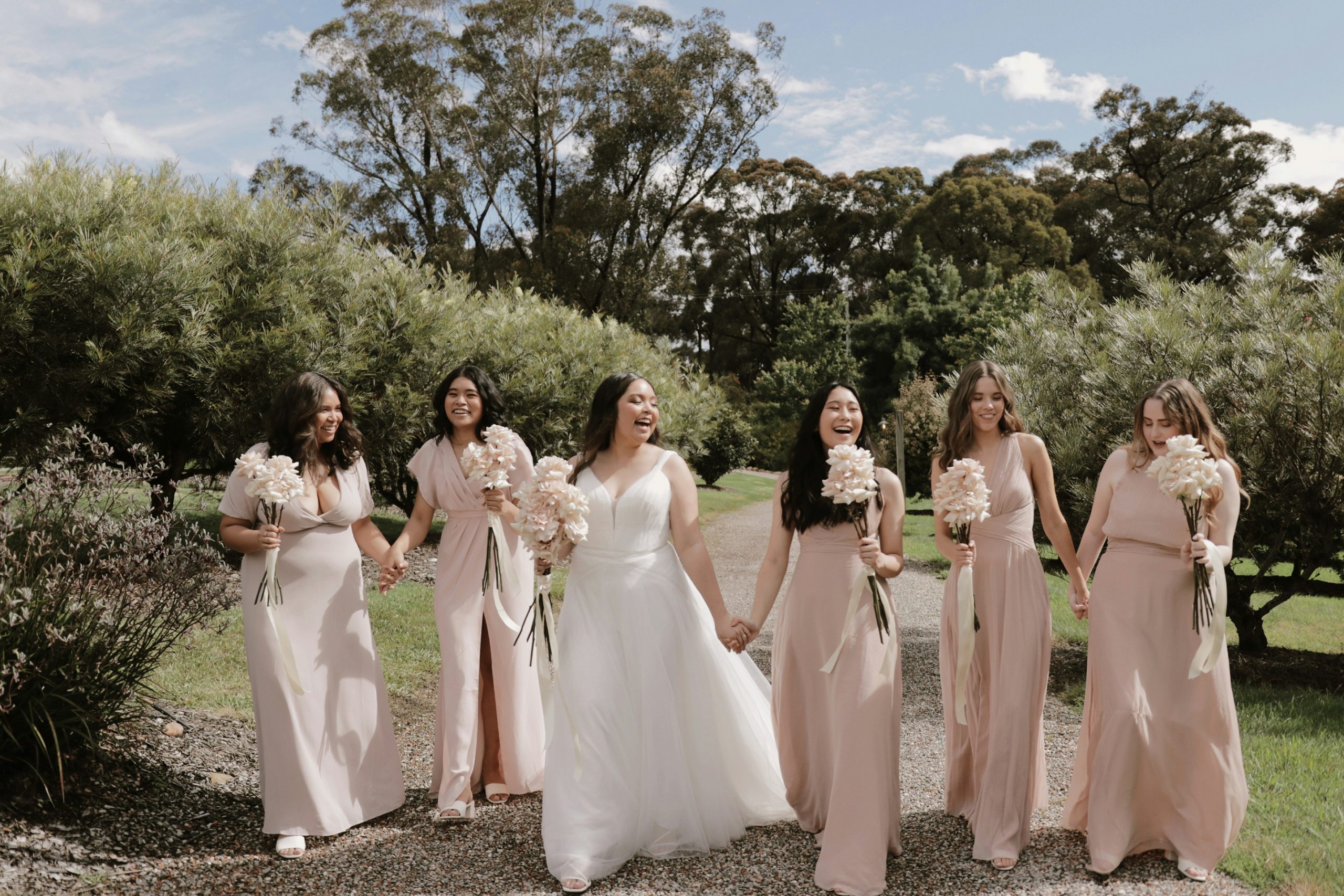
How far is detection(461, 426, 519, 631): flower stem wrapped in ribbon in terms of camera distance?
14.9 ft

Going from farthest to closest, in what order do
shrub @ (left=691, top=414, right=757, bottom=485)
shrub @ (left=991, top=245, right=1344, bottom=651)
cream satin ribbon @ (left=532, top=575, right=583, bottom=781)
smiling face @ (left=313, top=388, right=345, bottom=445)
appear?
shrub @ (left=691, top=414, right=757, bottom=485), shrub @ (left=991, top=245, right=1344, bottom=651), smiling face @ (left=313, top=388, right=345, bottom=445), cream satin ribbon @ (left=532, top=575, right=583, bottom=781)

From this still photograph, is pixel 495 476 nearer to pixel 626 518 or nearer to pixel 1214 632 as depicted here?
pixel 626 518

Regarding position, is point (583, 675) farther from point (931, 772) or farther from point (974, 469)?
point (931, 772)

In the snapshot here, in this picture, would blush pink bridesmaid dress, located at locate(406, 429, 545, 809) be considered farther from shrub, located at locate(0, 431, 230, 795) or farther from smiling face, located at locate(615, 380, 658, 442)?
Result: shrub, located at locate(0, 431, 230, 795)

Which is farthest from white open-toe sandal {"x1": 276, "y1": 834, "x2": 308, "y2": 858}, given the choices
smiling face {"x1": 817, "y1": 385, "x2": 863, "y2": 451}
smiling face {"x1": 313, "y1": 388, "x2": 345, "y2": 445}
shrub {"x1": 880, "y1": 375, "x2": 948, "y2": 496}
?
shrub {"x1": 880, "y1": 375, "x2": 948, "y2": 496}

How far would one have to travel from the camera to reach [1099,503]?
4.46 meters

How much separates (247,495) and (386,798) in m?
1.71

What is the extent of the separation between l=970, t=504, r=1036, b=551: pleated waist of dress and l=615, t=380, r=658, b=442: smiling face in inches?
64.2

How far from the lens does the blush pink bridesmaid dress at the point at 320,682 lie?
439 centimetres

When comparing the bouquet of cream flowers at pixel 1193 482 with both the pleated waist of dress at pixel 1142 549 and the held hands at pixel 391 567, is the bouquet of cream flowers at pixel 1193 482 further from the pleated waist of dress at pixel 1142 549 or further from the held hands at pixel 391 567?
the held hands at pixel 391 567

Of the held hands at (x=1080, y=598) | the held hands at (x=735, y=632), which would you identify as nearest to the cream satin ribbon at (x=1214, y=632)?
the held hands at (x=1080, y=598)

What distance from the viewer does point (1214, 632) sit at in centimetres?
389

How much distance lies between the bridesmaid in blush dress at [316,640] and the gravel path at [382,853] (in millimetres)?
208

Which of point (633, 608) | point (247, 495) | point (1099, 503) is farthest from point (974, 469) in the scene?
point (247, 495)
